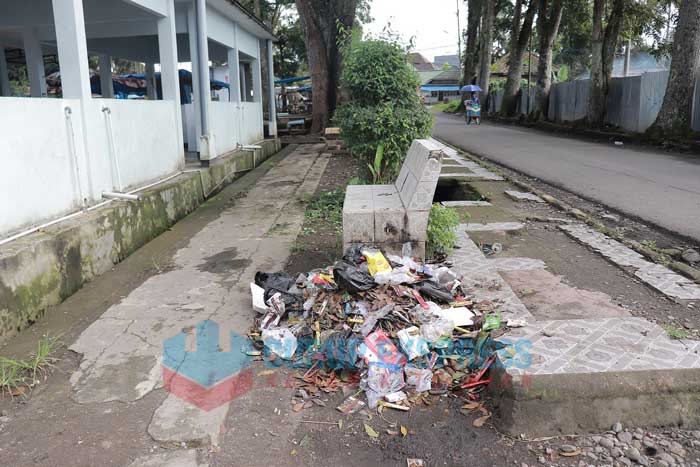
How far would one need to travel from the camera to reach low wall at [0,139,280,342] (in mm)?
3898

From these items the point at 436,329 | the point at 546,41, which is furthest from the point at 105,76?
the point at 546,41

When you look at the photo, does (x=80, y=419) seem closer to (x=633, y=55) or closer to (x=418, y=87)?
(x=418, y=87)

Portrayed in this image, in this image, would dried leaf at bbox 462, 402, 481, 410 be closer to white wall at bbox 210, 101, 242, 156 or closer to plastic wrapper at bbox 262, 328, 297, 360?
plastic wrapper at bbox 262, 328, 297, 360

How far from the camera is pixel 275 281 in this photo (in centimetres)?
438

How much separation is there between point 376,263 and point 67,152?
10.3 ft

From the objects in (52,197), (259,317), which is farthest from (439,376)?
(52,197)

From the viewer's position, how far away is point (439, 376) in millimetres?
3217

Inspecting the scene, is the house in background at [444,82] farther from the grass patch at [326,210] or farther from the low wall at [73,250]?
the low wall at [73,250]

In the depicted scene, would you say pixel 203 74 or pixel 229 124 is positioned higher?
pixel 203 74

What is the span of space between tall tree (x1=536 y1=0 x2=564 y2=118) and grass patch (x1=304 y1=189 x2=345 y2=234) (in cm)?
1816

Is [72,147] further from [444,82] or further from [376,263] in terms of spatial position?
[444,82]

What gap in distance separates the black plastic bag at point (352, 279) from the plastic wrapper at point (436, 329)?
0.53m

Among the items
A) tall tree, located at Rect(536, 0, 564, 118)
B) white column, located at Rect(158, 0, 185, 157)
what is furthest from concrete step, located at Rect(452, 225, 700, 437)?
tall tree, located at Rect(536, 0, 564, 118)

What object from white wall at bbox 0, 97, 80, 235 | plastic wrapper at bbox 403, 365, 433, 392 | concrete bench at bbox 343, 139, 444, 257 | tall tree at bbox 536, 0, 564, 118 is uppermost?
tall tree at bbox 536, 0, 564, 118
